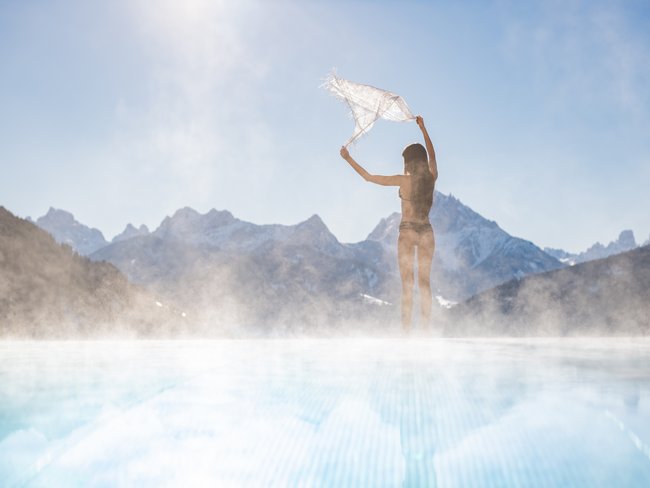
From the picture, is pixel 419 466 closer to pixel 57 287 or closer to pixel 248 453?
pixel 248 453

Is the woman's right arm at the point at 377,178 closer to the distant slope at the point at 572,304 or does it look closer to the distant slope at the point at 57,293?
the distant slope at the point at 57,293

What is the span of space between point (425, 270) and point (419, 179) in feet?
5.04

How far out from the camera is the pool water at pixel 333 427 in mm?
2746

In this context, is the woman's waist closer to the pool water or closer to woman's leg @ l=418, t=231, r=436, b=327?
woman's leg @ l=418, t=231, r=436, b=327

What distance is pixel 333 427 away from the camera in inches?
137

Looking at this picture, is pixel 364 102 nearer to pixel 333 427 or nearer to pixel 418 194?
pixel 418 194

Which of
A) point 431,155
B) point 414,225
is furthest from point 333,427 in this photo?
point 431,155

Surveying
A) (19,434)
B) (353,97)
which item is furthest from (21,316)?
(19,434)

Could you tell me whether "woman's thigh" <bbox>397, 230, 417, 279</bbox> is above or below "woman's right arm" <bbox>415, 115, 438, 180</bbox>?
below

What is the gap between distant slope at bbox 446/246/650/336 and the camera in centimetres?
13225

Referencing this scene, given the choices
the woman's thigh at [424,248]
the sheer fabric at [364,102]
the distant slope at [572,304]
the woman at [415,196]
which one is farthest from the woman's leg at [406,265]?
the distant slope at [572,304]

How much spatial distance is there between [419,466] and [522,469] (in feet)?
1.93

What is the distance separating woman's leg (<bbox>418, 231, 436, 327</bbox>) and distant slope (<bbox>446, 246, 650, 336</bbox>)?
139297 millimetres

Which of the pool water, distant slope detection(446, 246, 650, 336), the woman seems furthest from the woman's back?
distant slope detection(446, 246, 650, 336)
